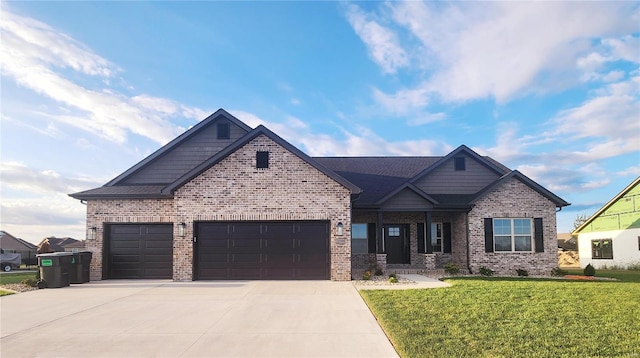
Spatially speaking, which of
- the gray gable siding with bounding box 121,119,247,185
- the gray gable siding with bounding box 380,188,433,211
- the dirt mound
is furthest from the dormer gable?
the dirt mound

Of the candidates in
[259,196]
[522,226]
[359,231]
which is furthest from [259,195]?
[522,226]

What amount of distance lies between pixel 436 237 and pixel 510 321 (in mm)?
12103

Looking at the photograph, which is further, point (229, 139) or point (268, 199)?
point (229, 139)

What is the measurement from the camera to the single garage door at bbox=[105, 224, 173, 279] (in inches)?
652

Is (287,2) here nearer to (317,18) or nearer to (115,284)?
(317,18)

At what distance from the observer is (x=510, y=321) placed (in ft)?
27.5

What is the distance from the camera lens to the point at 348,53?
1728cm

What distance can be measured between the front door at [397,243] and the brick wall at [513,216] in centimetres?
305

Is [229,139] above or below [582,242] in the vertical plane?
above

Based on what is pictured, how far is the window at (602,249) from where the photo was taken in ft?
87.1

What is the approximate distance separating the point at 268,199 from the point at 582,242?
24246 mm

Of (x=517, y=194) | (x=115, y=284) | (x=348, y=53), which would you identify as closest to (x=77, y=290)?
(x=115, y=284)

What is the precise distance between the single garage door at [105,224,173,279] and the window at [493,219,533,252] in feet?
42.9

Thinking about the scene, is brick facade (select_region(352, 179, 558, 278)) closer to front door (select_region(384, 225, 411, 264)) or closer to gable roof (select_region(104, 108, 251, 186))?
front door (select_region(384, 225, 411, 264))
